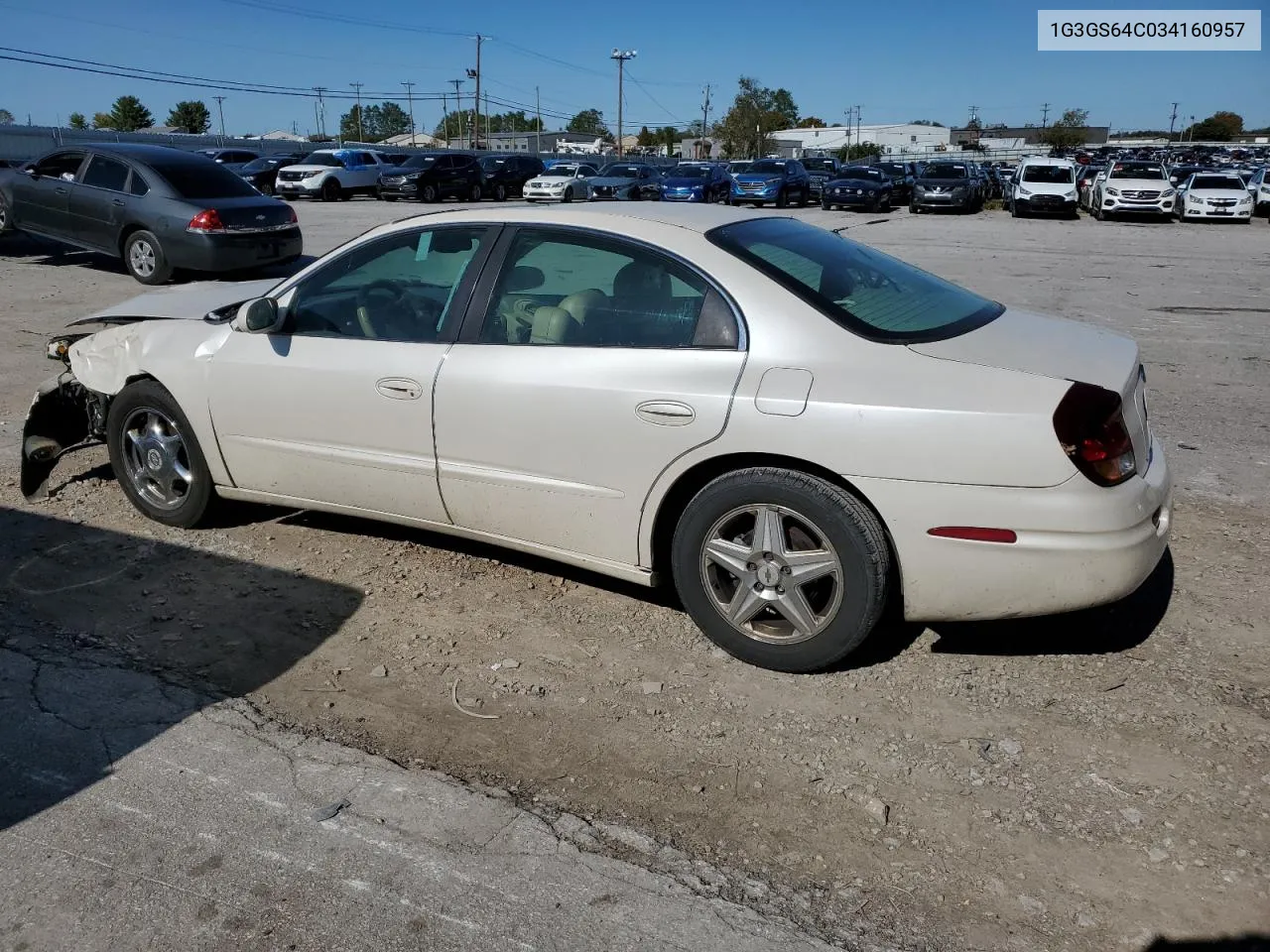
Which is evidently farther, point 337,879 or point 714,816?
point 714,816

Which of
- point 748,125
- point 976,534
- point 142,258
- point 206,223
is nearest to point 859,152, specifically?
point 748,125

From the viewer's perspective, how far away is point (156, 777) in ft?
10.3

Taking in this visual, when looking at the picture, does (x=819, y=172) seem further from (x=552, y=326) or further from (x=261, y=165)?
(x=552, y=326)

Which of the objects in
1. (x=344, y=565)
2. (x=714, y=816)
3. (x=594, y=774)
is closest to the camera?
(x=714, y=816)

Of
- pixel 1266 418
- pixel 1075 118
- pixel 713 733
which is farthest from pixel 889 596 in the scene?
pixel 1075 118

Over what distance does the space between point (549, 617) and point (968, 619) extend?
1611 millimetres

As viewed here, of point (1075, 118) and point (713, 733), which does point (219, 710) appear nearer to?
point (713, 733)

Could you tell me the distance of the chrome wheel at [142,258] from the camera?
13000 millimetres

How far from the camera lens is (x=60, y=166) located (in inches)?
546

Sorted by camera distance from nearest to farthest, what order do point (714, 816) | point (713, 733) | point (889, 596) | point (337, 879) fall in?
point (337, 879) → point (714, 816) → point (713, 733) → point (889, 596)

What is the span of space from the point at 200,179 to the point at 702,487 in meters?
11.6

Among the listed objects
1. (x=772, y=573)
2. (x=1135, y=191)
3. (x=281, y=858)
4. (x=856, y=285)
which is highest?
(x=1135, y=191)

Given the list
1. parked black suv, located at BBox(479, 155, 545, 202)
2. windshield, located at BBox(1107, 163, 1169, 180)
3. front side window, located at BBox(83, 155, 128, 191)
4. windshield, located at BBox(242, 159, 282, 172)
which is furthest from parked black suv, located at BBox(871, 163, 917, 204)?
front side window, located at BBox(83, 155, 128, 191)

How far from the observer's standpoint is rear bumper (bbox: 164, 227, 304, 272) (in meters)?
12.6
